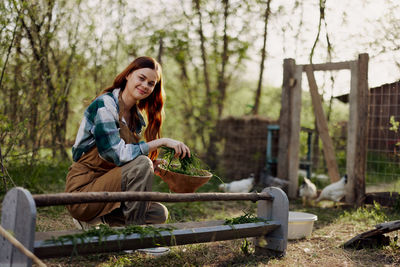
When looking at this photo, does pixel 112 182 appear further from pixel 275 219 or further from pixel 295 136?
pixel 295 136

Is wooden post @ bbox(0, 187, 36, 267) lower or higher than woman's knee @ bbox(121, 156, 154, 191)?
lower

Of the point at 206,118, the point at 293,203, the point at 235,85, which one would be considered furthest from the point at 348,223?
the point at 235,85

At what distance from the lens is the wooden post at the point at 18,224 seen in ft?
6.39

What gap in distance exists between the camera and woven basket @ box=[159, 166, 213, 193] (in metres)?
2.78

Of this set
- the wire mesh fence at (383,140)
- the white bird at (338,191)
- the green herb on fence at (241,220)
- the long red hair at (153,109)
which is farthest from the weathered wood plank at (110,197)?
the wire mesh fence at (383,140)

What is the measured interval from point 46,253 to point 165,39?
310 inches

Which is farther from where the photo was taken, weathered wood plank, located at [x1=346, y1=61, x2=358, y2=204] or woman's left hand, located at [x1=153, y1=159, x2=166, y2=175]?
weathered wood plank, located at [x1=346, y1=61, x2=358, y2=204]

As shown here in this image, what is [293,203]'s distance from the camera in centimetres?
630

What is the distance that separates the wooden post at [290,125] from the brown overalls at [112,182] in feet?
13.6

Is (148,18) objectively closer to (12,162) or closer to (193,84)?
(193,84)

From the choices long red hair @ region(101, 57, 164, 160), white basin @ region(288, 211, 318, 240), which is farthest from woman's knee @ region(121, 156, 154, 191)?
white basin @ region(288, 211, 318, 240)

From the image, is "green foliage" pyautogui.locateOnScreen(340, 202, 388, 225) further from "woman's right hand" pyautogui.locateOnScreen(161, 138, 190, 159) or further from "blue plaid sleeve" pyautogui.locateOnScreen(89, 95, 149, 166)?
"blue plaid sleeve" pyautogui.locateOnScreen(89, 95, 149, 166)

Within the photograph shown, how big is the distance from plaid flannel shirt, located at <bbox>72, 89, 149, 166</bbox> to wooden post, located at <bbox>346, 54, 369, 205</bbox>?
4083 millimetres

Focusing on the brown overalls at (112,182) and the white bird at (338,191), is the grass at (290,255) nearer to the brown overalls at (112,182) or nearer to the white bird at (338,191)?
the brown overalls at (112,182)
